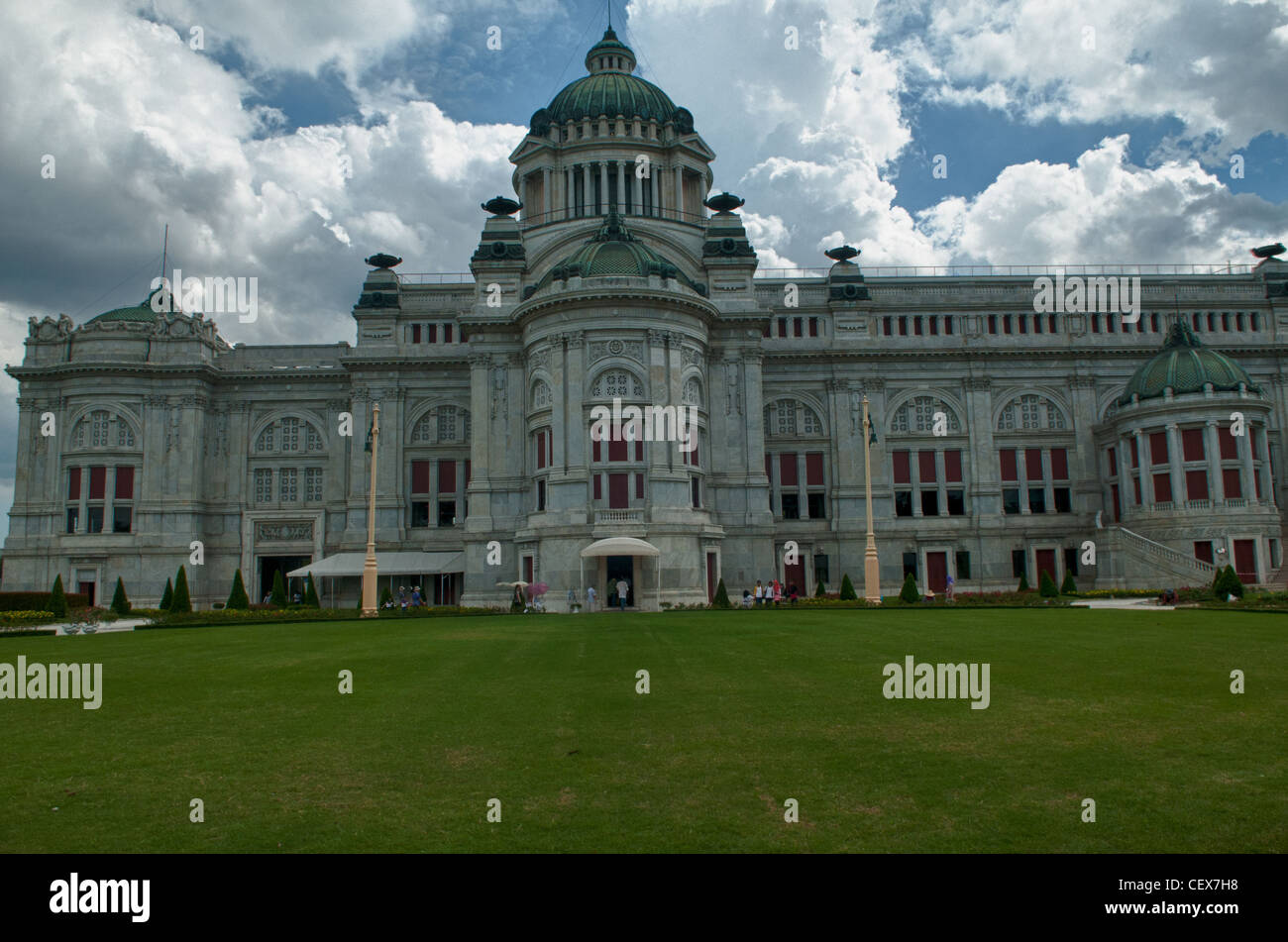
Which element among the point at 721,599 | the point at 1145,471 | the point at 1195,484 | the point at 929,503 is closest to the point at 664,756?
the point at 721,599

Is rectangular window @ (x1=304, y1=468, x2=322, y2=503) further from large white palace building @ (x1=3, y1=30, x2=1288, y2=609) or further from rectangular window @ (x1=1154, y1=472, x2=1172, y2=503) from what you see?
rectangular window @ (x1=1154, y1=472, x2=1172, y2=503)

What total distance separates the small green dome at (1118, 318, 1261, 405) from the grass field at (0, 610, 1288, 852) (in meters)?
44.3

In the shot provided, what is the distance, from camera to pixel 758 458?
57.2 metres

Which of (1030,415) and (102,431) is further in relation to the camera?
(1030,415)

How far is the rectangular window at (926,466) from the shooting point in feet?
214

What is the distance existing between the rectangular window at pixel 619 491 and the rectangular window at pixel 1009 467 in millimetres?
30262

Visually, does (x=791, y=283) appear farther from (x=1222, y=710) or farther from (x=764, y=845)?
(x=764, y=845)

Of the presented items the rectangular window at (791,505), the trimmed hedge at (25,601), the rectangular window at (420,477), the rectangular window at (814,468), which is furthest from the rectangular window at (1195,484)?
the trimmed hedge at (25,601)

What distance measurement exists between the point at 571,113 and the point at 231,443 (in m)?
34.5

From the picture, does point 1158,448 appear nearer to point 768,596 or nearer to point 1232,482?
point 1232,482

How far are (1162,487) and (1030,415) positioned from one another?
10452 millimetres

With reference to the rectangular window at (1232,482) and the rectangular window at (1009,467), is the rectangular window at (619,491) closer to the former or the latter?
the rectangular window at (1009,467)

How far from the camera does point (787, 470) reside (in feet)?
212

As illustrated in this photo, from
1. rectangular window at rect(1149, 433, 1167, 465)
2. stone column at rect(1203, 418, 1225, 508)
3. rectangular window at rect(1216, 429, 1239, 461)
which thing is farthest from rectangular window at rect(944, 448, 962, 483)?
rectangular window at rect(1216, 429, 1239, 461)
